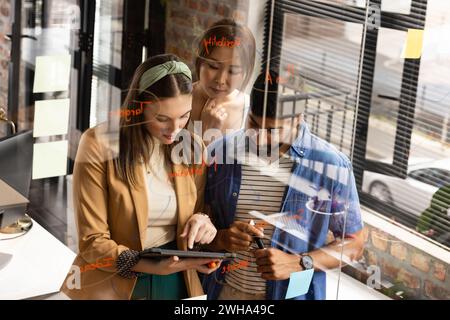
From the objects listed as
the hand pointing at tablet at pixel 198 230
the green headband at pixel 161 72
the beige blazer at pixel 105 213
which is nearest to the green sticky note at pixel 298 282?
the hand pointing at tablet at pixel 198 230

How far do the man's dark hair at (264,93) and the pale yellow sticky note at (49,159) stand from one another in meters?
0.66

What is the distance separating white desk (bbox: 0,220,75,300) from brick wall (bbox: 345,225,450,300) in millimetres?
1078

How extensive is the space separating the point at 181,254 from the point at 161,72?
63 centimetres

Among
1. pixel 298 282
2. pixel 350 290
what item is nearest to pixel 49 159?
pixel 298 282

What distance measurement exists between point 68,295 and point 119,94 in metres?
0.70

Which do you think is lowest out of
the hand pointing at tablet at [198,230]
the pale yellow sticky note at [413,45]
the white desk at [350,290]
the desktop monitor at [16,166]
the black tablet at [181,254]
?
the white desk at [350,290]

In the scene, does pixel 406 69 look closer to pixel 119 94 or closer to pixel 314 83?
pixel 314 83

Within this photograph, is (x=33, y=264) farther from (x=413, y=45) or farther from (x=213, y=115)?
(x=413, y=45)

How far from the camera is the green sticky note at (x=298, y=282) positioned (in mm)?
2824

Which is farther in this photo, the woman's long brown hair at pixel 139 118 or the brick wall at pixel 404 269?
the brick wall at pixel 404 269

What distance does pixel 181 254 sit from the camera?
263 centimetres

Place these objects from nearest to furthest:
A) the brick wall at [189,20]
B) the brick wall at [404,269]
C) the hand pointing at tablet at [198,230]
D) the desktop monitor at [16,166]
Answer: the desktop monitor at [16,166] < the brick wall at [189,20] < the hand pointing at tablet at [198,230] < the brick wall at [404,269]

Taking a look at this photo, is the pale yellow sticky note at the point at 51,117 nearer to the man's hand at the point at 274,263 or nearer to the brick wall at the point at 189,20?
the brick wall at the point at 189,20

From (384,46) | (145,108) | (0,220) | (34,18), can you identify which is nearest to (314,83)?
(384,46)
